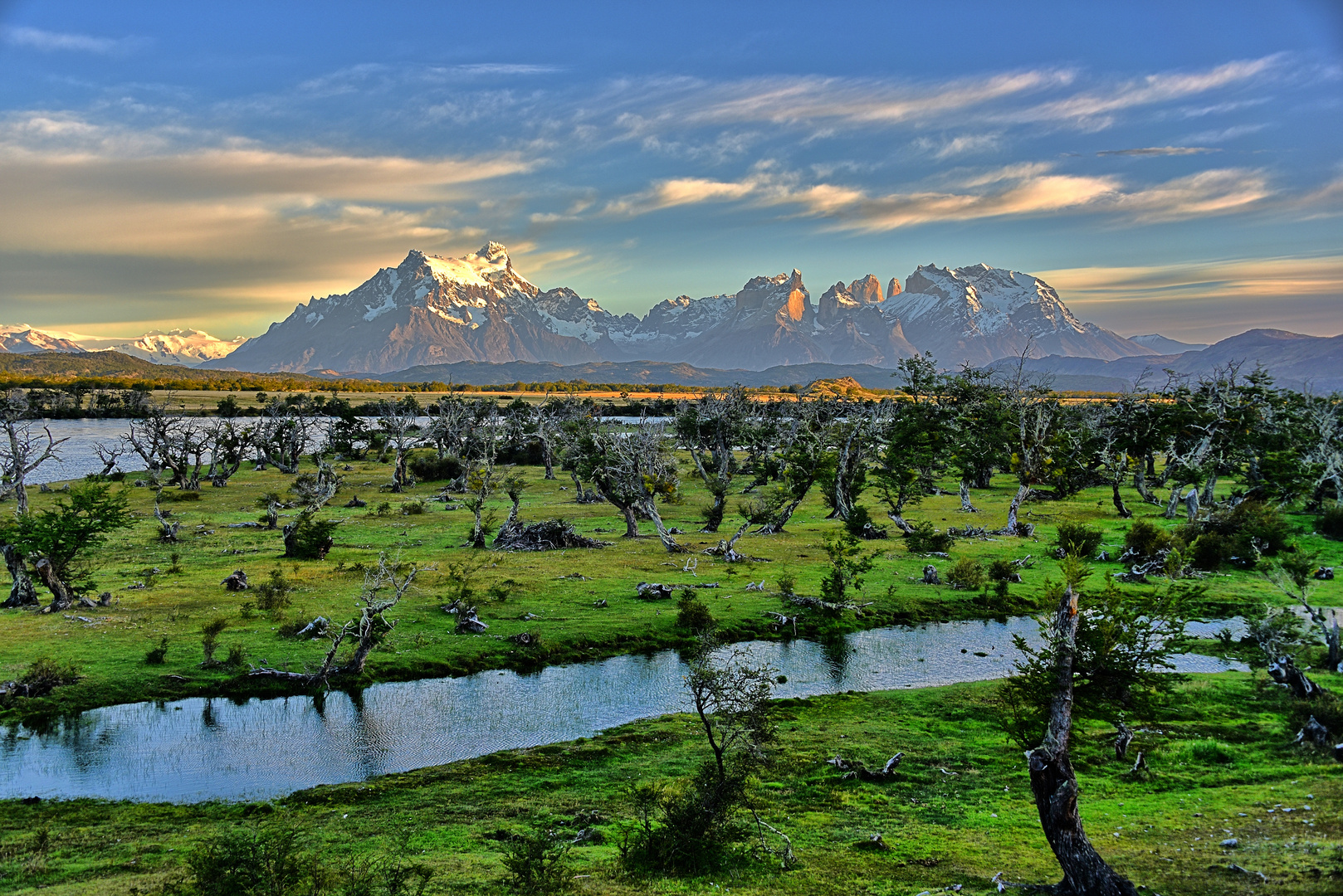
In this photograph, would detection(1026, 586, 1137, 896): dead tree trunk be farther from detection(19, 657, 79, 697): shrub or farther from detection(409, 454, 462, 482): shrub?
detection(409, 454, 462, 482): shrub

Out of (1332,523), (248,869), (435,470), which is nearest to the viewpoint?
(248,869)

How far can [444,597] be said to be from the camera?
35969 mm

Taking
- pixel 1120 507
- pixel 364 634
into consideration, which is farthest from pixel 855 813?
pixel 1120 507

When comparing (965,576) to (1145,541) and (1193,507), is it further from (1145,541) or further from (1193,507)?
(1193,507)

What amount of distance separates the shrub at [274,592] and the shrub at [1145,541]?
136 feet

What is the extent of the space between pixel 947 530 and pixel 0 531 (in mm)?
49048

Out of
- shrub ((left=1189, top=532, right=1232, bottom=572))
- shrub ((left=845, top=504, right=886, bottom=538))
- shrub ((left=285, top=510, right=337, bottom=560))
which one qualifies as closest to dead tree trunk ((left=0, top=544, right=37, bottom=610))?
shrub ((left=285, top=510, right=337, bottom=560))

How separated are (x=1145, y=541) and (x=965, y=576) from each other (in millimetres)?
11331

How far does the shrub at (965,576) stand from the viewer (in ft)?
131

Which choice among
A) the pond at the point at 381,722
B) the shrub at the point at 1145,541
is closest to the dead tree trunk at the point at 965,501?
the shrub at the point at 1145,541

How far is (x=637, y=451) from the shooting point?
50.7 metres

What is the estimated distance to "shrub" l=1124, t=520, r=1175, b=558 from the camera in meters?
42.2

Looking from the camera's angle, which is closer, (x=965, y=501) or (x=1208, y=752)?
(x=1208, y=752)

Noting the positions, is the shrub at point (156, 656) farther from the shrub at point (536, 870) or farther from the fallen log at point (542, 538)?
the fallen log at point (542, 538)
